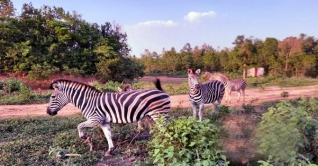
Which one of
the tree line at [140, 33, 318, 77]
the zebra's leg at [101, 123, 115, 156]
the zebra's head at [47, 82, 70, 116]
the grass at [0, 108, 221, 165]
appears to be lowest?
the grass at [0, 108, 221, 165]

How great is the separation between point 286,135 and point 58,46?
17.3 meters

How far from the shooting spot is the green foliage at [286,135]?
3348mm

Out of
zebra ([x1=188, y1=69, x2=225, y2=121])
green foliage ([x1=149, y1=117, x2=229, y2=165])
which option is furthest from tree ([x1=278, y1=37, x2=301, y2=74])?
green foliage ([x1=149, y1=117, x2=229, y2=165])

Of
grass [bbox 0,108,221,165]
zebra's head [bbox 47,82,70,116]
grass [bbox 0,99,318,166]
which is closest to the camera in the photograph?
grass [bbox 0,99,318,166]

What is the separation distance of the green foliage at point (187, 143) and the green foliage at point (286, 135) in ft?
1.90

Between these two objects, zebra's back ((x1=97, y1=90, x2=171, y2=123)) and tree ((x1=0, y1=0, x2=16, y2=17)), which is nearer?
zebra's back ((x1=97, y1=90, x2=171, y2=123))

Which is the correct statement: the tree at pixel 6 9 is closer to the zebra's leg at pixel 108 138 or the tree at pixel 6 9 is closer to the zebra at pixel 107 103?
the zebra at pixel 107 103

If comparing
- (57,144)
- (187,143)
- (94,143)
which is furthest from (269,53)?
(187,143)

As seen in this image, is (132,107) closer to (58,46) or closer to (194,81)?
(194,81)

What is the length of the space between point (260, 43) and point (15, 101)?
2285cm

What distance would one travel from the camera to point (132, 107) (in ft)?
17.9

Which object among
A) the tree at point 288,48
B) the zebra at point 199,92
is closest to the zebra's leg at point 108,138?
the zebra at point 199,92

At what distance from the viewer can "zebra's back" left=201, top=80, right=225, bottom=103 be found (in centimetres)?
813

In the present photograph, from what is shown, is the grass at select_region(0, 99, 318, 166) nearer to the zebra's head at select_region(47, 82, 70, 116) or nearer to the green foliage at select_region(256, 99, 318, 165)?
the green foliage at select_region(256, 99, 318, 165)
